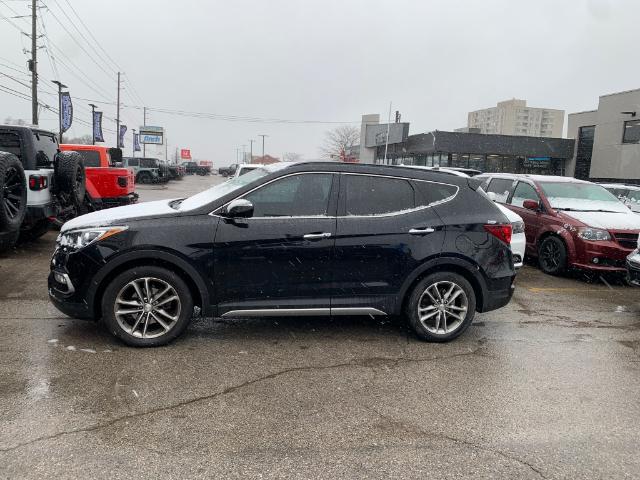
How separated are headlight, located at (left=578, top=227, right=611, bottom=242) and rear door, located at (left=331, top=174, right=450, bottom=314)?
434 centimetres

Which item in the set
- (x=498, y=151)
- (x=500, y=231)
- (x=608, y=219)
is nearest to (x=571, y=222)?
(x=608, y=219)

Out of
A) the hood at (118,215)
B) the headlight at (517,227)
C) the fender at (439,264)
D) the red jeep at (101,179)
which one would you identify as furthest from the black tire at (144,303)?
the red jeep at (101,179)

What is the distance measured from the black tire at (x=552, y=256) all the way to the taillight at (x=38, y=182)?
8447 millimetres

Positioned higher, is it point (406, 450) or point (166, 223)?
point (166, 223)

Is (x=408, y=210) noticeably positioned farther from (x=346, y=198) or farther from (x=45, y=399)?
(x=45, y=399)

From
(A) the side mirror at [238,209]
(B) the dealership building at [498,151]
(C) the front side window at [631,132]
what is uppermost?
(C) the front side window at [631,132]

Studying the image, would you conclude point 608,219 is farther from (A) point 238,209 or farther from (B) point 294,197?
(A) point 238,209

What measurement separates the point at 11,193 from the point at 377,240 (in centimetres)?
543

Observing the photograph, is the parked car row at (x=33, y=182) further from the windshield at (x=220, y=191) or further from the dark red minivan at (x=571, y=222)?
the dark red minivan at (x=571, y=222)

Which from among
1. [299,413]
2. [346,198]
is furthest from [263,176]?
[299,413]

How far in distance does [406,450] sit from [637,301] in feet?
18.5

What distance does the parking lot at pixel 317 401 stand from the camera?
2885mm

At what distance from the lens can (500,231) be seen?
494 cm

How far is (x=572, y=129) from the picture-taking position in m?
36.8
